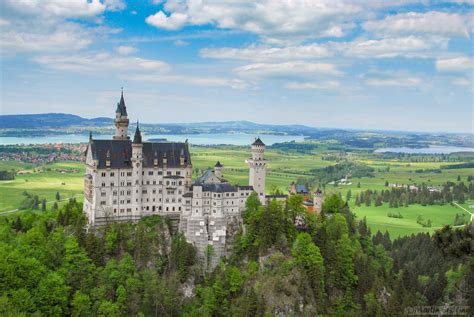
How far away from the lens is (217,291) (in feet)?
273

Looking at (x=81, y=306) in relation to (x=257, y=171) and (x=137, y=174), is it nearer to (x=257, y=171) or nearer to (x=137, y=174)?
(x=137, y=174)

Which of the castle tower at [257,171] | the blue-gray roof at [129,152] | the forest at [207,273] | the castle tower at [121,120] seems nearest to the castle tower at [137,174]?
the blue-gray roof at [129,152]

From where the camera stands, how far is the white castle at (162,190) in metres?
90.9

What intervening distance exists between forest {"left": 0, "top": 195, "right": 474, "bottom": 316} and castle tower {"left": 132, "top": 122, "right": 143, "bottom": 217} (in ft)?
11.1

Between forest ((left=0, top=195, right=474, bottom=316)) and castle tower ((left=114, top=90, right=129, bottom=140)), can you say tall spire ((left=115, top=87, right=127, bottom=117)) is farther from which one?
forest ((left=0, top=195, right=474, bottom=316))

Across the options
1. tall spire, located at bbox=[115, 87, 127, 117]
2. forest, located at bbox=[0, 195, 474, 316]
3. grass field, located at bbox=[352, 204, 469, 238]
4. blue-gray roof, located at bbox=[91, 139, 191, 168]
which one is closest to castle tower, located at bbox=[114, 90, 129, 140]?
tall spire, located at bbox=[115, 87, 127, 117]

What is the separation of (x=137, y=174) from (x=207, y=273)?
75.5 ft

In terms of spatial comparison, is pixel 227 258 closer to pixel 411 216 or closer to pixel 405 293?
pixel 405 293

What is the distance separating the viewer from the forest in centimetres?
7812

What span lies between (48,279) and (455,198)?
165m

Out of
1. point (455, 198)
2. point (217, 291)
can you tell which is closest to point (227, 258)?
point (217, 291)

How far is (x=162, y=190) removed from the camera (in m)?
96.2

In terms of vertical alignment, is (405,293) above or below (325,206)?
below

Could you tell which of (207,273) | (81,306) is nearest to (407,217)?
(207,273)
